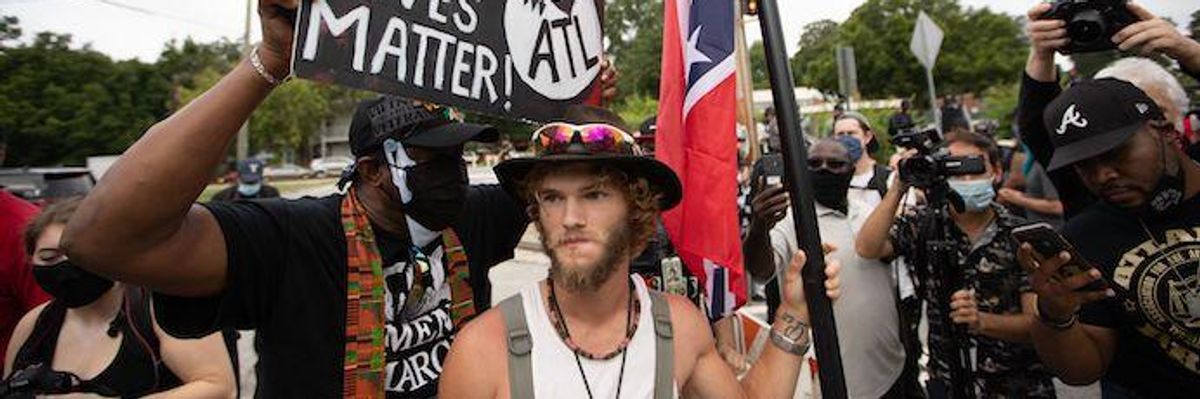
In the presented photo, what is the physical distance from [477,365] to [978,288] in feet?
8.70

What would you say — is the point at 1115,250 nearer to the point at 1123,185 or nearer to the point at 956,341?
the point at 1123,185

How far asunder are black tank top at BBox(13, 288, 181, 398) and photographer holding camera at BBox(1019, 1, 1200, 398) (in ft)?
10.0

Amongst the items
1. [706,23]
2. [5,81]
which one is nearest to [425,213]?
[706,23]

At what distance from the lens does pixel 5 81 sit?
1238 inches

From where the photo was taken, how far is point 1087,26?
2627mm

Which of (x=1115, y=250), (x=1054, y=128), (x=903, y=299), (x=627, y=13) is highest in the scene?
(x=627, y=13)

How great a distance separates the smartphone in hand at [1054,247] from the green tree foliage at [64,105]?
34.5 m

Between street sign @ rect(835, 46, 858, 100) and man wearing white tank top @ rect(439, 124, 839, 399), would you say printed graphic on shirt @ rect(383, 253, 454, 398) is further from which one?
street sign @ rect(835, 46, 858, 100)

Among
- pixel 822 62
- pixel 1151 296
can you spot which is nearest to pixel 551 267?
pixel 1151 296

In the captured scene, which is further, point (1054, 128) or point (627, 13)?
point (627, 13)

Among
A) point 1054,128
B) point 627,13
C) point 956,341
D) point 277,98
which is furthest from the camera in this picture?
point 627,13

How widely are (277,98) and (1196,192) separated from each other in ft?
197

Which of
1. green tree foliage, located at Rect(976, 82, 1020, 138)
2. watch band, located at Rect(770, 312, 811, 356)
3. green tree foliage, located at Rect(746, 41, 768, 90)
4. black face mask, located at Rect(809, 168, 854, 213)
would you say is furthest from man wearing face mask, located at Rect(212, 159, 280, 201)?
green tree foliage, located at Rect(976, 82, 1020, 138)

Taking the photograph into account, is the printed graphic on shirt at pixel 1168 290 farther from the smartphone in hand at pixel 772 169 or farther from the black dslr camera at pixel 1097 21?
the smartphone in hand at pixel 772 169
